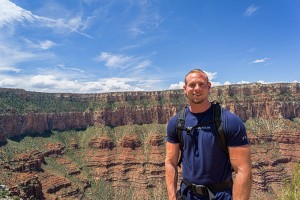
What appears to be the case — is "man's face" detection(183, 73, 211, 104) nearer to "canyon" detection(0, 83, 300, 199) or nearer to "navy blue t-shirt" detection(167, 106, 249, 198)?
"navy blue t-shirt" detection(167, 106, 249, 198)

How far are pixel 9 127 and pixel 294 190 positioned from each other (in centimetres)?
13021

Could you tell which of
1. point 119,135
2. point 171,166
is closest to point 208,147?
point 171,166

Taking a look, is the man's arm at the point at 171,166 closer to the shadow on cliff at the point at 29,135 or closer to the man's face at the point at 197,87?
the man's face at the point at 197,87

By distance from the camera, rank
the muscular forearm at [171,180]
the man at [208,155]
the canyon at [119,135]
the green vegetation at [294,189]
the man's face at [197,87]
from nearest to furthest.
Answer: the man at [208,155] → the man's face at [197,87] → the muscular forearm at [171,180] → the green vegetation at [294,189] → the canyon at [119,135]

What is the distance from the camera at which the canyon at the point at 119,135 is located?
120m

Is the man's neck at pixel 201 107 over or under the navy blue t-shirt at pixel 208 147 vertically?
over

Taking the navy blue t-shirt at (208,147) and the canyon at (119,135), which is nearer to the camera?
the navy blue t-shirt at (208,147)

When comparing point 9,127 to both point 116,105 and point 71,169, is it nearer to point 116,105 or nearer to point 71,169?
point 71,169

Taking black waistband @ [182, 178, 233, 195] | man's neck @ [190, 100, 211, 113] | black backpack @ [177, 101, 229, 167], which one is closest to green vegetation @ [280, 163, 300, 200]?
black waistband @ [182, 178, 233, 195]

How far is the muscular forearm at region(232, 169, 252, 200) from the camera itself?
7137 millimetres

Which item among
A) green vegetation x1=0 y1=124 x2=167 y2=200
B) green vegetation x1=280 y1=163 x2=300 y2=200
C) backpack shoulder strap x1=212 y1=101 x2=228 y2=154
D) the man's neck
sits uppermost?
the man's neck

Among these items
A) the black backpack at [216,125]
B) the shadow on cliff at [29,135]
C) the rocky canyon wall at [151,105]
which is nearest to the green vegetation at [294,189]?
the black backpack at [216,125]

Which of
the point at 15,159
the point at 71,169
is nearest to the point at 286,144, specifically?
the point at 71,169

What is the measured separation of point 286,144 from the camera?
137 m
